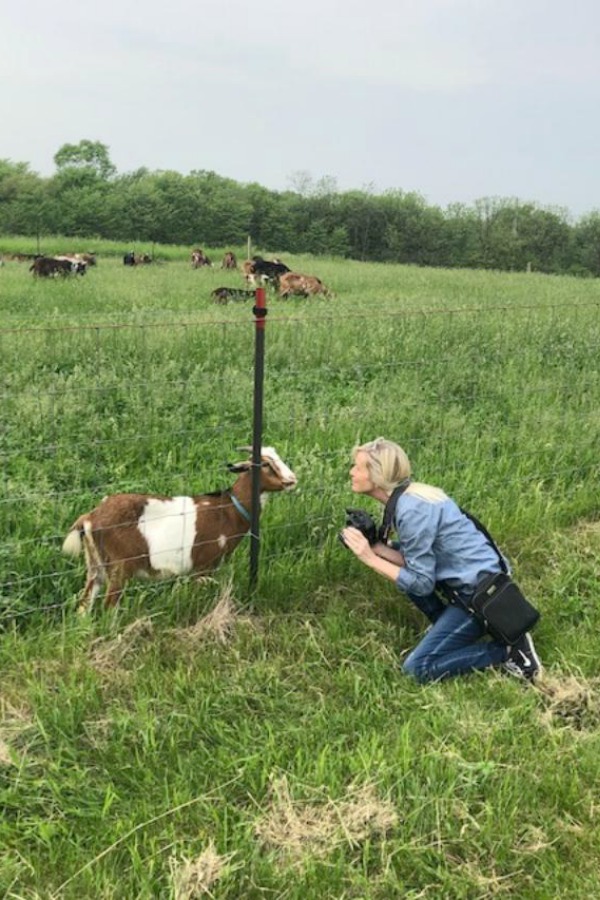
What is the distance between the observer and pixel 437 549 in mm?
3527

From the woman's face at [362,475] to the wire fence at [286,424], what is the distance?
67cm

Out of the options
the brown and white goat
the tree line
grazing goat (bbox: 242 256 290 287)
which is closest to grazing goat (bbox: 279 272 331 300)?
grazing goat (bbox: 242 256 290 287)

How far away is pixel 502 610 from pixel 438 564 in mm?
350

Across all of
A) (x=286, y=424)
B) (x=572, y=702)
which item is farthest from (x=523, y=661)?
(x=286, y=424)

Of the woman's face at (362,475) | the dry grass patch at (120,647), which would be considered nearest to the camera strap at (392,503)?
the woman's face at (362,475)

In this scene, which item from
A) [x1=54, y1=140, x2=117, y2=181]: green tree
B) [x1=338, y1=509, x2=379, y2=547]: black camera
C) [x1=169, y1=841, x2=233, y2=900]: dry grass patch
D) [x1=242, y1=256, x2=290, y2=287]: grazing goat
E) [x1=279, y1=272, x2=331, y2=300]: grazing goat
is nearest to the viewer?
[x1=169, y1=841, x2=233, y2=900]: dry grass patch

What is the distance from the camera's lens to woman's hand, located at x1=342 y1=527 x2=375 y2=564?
142 inches

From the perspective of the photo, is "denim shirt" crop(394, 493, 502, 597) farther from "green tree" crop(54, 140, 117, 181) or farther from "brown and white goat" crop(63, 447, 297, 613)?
"green tree" crop(54, 140, 117, 181)

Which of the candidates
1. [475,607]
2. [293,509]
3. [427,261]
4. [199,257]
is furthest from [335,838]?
[427,261]

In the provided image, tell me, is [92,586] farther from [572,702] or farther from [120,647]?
[572,702]

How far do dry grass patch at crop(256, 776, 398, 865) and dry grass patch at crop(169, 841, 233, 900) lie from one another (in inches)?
6.7

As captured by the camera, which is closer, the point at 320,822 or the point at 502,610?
the point at 320,822

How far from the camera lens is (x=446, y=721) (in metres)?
3.05

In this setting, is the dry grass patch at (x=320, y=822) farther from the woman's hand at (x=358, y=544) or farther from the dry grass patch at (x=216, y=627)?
the woman's hand at (x=358, y=544)
